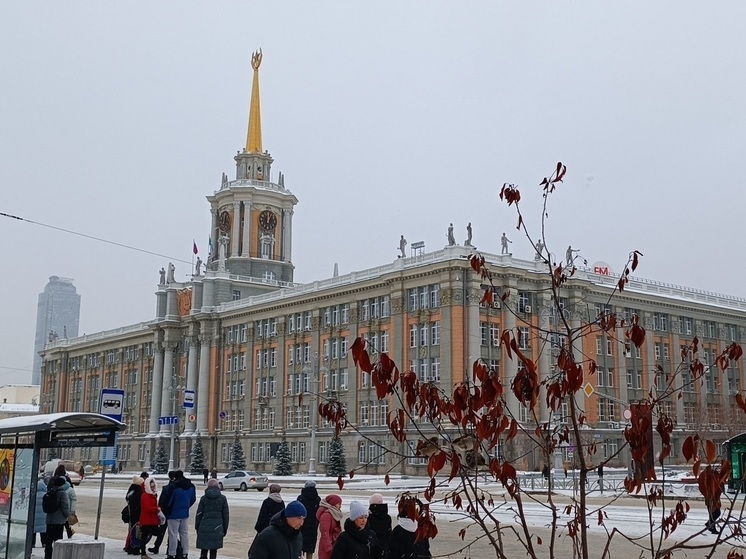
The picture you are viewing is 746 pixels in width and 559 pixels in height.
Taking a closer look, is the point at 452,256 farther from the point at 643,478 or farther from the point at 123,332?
the point at 643,478

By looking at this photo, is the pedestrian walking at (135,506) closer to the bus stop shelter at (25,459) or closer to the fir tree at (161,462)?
the bus stop shelter at (25,459)

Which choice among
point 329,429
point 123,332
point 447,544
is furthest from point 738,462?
point 123,332

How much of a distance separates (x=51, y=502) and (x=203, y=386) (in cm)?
7238

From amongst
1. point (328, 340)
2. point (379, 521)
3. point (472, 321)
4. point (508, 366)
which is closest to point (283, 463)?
point (328, 340)

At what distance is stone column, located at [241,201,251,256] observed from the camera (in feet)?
314

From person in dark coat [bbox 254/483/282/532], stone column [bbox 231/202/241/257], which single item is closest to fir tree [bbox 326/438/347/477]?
stone column [bbox 231/202/241/257]

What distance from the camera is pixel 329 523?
39.9ft

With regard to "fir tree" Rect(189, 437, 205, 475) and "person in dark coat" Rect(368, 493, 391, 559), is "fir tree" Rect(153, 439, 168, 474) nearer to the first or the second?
"fir tree" Rect(189, 437, 205, 475)

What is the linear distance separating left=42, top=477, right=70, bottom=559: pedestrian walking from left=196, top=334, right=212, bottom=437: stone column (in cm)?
7074

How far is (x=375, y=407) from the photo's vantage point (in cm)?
7000

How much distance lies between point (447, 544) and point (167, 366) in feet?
253

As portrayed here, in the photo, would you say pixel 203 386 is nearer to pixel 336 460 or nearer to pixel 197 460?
pixel 197 460

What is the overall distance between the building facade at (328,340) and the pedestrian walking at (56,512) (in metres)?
36.2

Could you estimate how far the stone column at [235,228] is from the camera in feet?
314
